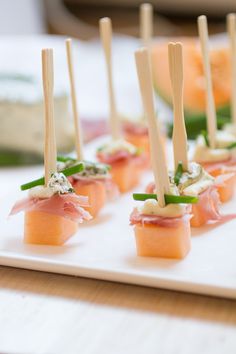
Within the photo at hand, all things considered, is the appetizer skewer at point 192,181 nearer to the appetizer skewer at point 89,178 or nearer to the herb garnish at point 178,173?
the herb garnish at point 178,173

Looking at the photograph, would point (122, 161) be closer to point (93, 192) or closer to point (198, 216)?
point (93, 192)

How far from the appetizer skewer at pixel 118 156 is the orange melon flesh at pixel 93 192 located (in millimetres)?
201

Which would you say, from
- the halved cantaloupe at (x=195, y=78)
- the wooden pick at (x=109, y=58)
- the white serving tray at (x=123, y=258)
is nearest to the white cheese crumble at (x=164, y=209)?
the white serving tray at (x=123, y=258)

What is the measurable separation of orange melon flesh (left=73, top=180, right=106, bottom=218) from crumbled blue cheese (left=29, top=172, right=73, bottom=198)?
0.63ft

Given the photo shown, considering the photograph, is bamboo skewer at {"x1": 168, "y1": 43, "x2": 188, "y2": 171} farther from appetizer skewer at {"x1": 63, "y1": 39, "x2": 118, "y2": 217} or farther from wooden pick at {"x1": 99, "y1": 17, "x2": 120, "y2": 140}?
wooden pick at {"x1": 99, "y1": 17, "x2": 120, "y2": 140}

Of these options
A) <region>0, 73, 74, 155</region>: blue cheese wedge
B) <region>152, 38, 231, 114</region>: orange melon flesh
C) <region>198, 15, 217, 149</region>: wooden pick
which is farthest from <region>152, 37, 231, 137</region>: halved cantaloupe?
<region>198, 15, 217, 149</region>: wooden pick

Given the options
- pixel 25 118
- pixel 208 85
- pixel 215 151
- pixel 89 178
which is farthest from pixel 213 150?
pixel 25 118

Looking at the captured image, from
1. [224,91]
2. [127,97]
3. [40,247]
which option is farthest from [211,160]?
[127,97]

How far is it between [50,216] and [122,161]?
0.57 meters

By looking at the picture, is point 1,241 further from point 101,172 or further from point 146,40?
point 146,40

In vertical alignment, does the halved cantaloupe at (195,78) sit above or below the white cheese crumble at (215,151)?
above

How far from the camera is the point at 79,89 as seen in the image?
373 cm

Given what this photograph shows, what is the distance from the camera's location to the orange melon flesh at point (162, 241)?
1626mm

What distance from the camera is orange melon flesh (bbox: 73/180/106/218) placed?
1989 millimetres
